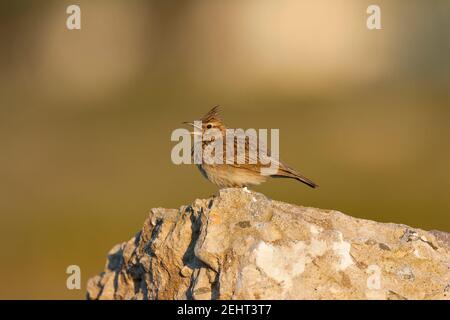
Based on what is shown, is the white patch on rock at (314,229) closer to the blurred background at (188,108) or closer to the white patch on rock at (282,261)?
the white patch on rock at (282,261)

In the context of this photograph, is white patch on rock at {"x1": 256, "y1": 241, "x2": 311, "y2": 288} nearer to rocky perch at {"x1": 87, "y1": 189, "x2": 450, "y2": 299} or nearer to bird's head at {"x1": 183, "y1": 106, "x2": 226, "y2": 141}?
rocky perch at {"x1": 87, "y1": 189, "x2": 450, "y2": 299}

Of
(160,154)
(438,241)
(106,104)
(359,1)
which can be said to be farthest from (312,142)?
(438,241)

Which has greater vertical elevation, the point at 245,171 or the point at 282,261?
the point at 245,171

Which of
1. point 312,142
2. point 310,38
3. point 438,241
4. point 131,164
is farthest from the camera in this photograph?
point 310,38

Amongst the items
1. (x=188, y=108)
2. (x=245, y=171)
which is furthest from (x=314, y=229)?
(x=188, y=108)

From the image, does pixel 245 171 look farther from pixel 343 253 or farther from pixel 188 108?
pixel 188 108

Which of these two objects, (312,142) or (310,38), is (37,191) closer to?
(312,142)

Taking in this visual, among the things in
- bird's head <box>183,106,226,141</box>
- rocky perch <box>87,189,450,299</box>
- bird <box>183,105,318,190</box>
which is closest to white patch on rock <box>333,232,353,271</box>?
rocky perch <box>87,189,450,299</box>
